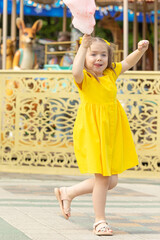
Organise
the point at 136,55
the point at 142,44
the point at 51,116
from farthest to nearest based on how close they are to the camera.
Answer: the point at 51,116 → the point at 136,55 → the point at 142,44

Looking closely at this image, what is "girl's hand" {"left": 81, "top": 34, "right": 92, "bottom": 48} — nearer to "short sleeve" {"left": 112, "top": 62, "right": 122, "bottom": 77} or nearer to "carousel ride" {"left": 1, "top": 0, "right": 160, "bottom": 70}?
"short sleeve" {"left": 112, "top": 62, "right": 122, "bottom": 77}

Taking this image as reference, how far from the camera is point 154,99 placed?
798cm

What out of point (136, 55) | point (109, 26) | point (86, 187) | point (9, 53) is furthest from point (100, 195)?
point (109, 26)

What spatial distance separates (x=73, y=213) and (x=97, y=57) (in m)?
1.35

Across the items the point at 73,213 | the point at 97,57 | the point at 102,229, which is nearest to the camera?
the point at 102,229

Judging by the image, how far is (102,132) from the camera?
4.46 m

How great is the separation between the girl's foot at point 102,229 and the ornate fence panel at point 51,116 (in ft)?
12.2

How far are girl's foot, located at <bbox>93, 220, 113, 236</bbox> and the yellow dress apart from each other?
0.34 metres

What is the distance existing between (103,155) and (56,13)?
11136 mm

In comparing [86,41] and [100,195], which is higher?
[86,41]

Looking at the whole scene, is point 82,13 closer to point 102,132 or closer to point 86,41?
point 86,41

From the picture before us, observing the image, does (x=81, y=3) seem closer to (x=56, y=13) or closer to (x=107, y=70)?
(x=107, y=70)

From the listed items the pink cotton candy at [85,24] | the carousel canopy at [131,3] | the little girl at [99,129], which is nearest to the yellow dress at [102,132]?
the little girl at [99,129]

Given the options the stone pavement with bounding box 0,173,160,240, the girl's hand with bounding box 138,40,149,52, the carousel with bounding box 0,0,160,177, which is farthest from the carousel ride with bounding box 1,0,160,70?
the girl's hand with bounding box 138,40,149,52
